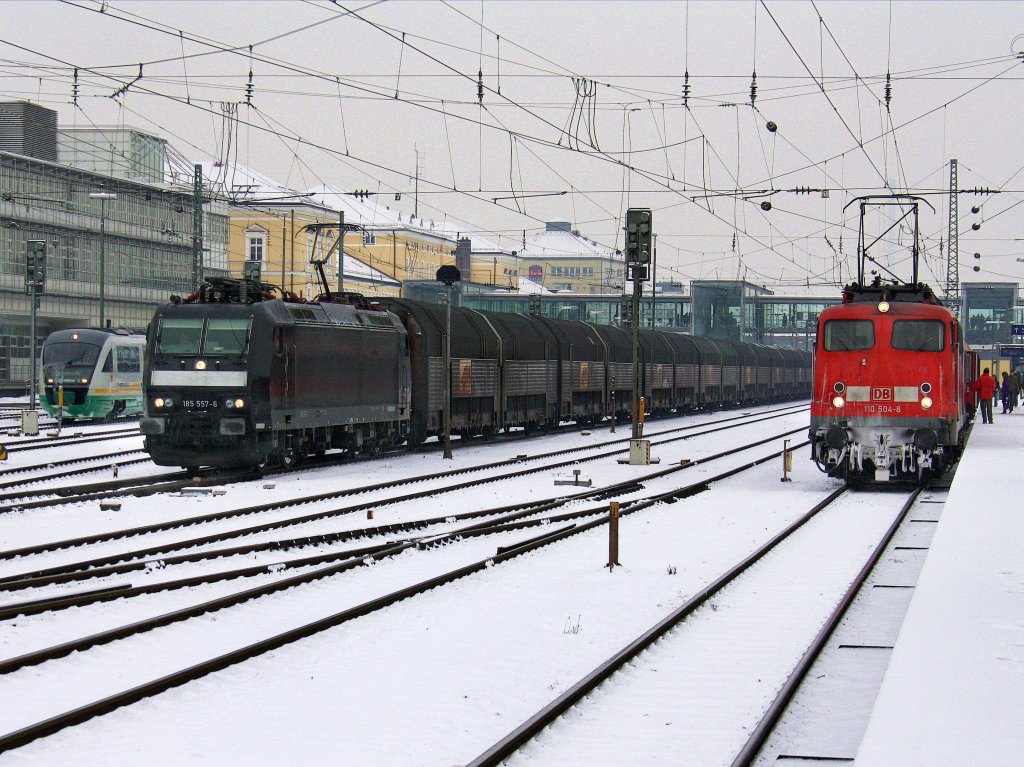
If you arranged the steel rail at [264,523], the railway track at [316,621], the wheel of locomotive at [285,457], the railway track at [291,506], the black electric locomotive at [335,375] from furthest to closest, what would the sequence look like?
1. the wheel of locomotive at [285,457]
2. the black electric locomotive at [335,375]
3. the railway track at [291,506]
4. the steel rail at [264,523]
5. the railway track at [316,621]

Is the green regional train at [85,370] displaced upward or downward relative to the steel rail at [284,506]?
upward

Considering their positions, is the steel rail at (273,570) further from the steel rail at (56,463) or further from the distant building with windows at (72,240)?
the distant building with windows at (72,240)

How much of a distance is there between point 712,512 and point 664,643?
30.0ft

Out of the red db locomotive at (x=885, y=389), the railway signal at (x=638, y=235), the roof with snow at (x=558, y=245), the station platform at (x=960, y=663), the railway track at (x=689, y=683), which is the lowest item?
the railway track at (x=689, y=683)

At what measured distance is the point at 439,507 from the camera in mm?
19609

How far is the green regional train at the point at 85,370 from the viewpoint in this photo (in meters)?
40.5

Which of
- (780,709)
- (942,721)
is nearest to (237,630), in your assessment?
(780,709)

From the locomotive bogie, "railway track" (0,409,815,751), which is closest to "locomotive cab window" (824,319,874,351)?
the locomotive bogie

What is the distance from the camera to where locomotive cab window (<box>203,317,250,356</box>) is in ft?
75.0

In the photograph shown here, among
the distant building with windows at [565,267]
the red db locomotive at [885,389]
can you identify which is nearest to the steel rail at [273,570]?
the red db locomotive at [885,389]

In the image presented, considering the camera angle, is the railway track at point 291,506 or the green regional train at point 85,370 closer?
the railway track at point 291,506

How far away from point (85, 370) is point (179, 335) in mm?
18795

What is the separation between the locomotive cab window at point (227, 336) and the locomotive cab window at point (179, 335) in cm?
19

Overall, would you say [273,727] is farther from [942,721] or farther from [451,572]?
[451,572]
